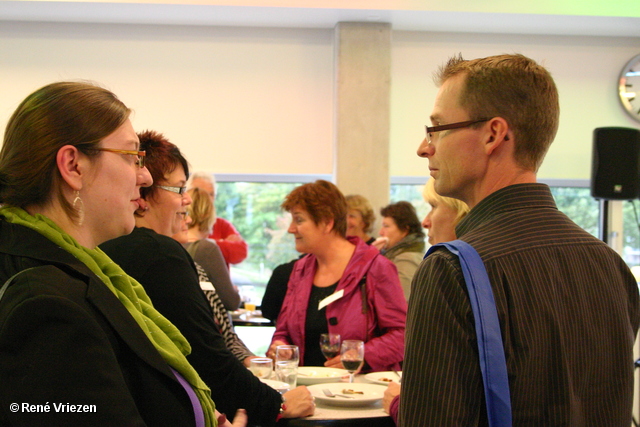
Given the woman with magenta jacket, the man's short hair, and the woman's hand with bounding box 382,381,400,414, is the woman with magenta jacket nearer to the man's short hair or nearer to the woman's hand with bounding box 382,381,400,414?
the woman's hand with bounding box 382,381,400,414

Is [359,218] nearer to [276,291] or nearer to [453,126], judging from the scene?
[276,291]

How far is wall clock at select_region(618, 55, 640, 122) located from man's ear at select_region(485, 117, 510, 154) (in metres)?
6.51

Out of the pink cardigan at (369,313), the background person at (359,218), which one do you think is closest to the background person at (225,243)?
the background person at (359,218)

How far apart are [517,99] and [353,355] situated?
6.01 feet

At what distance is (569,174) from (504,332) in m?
Answer: 6.39

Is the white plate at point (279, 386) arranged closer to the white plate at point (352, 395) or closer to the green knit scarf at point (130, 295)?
the white plate at point (352, 395)

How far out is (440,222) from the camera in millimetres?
2652

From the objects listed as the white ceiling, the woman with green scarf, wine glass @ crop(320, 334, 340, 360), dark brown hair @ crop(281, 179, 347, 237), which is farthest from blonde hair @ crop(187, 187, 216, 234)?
the woman with green scarf

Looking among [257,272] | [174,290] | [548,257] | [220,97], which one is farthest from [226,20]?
[548,257]

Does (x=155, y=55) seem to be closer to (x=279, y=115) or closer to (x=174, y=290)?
(x=279, y=115)

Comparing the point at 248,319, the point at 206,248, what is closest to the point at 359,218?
the point at 248,319

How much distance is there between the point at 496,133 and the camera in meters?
1.24

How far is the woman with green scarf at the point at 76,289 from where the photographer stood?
998 millimetres

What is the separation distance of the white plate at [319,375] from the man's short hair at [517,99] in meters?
1.75
